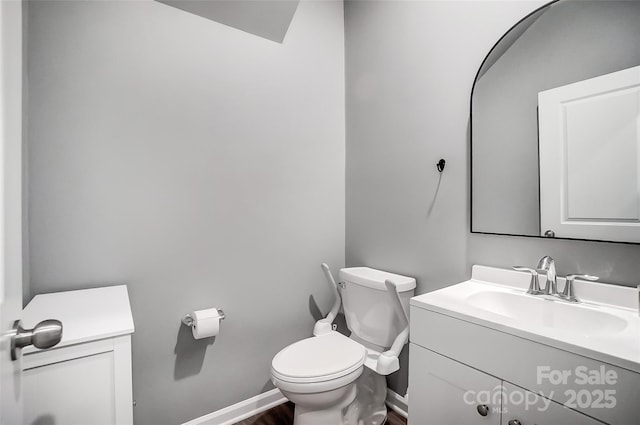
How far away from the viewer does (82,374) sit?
0.86 meters

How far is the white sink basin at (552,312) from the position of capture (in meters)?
1.00

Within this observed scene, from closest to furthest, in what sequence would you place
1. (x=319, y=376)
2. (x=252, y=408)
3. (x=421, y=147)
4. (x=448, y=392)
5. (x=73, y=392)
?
(x=73, y=392) < (x=448, y=392) < (x=319, y=376) < (x=421, y=147) < (x=252, y=408)

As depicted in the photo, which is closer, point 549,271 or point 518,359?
point 518,359

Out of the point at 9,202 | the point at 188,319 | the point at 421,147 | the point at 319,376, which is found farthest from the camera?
the point at 421,147

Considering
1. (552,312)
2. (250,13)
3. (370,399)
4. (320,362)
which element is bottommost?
(370,399)

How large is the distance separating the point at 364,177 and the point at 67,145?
1528 millimetres

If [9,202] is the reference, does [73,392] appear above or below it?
below

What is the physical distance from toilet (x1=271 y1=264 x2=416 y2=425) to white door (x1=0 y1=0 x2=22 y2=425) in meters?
1.00

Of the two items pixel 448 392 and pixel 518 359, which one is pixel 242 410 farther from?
pixel 518 359

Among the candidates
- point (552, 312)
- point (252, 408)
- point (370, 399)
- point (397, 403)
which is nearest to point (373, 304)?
point (370, 399)

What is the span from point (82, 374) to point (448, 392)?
1.13 meters

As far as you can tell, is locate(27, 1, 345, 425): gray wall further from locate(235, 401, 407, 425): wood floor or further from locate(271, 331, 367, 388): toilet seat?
locate(271, 331, 367, 388): toilet seat

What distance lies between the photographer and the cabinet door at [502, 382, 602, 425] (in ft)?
2.61

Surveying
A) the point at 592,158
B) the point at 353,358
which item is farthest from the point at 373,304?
the point at 592,158
